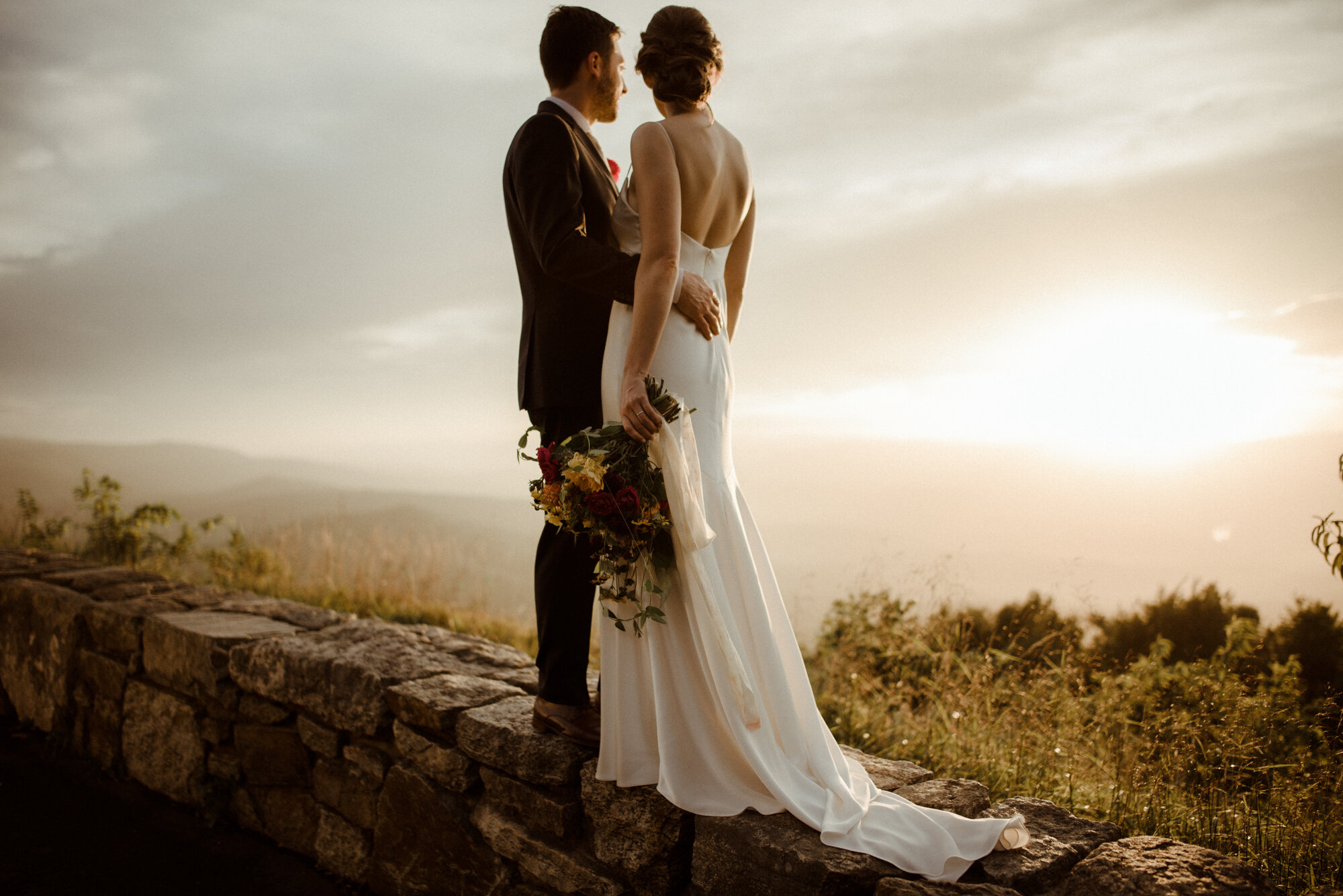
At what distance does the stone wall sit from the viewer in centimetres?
194

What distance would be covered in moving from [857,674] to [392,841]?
2445 millimetres

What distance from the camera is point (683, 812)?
2266mm

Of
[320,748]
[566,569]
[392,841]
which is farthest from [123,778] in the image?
[566,569]

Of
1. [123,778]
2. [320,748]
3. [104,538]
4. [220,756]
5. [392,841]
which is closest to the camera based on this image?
[392,841]

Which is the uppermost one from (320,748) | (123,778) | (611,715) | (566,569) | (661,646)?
(566,569)

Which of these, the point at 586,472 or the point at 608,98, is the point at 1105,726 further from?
the point at 608,98

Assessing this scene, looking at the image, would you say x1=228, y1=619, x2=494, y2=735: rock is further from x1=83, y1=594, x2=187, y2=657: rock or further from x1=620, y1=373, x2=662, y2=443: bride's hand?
x1=620, y1=373, x2=662, y2=443: bride's hand

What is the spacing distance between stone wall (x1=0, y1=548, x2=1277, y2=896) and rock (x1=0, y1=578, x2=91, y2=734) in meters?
0.01

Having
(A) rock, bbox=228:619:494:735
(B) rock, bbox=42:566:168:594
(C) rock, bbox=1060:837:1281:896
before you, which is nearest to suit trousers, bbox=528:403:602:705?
(A) rock, bbox=228:619:494:735

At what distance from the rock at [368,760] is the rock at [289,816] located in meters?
0.41

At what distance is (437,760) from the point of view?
2.92 m

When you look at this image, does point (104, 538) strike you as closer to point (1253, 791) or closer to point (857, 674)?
point (857, 674)

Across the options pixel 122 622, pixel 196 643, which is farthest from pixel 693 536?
pixel 122 622

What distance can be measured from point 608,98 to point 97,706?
168 inches
